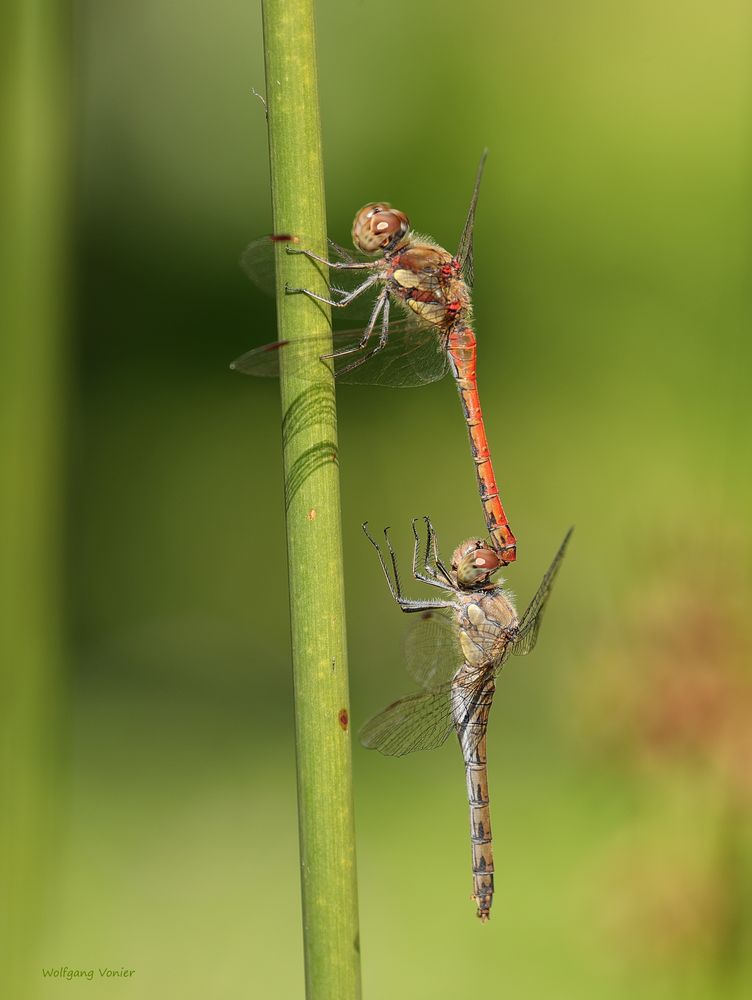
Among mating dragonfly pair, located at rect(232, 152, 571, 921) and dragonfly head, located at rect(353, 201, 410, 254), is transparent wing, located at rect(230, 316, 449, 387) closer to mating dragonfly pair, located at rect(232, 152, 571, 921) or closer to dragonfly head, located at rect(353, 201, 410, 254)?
mating dragonfly pair, located at rect(232, 152, 571, 921)

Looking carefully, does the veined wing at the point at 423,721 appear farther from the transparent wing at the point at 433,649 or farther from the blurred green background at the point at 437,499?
the blurred green background at the point at 437,499

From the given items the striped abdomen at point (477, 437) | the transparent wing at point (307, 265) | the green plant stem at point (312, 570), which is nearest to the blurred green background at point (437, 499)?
the striped abdomen at point (477, 437)

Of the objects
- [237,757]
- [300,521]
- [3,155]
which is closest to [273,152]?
[300,521]

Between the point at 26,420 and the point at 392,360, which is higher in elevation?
the point at 392,360

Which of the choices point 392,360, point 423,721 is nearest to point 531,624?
point 423,721

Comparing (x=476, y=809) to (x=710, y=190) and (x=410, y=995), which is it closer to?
(x=410, y=995)

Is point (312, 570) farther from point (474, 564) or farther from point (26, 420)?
point (474, 564)

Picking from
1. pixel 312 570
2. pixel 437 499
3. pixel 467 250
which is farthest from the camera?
pixel 437 499
